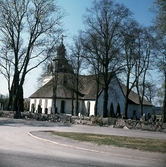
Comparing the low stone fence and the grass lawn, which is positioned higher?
the low stone fence

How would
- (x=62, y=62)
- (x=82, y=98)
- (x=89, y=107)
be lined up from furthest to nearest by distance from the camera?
(x=82, y=98) → (x=89, y=107) → (x=62, y=62)

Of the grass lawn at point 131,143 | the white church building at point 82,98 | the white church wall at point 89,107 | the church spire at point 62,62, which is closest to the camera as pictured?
the grass lawn at point 131,143

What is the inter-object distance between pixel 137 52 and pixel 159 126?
13.5 meters

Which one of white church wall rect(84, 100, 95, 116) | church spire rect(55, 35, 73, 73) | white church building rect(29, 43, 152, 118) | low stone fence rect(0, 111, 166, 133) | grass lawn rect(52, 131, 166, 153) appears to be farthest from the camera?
white church wall rect(84, 100, 95, 116)

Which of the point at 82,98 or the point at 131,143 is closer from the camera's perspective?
the point at 131,143

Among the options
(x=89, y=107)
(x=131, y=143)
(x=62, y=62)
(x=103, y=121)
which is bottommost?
(x=131, y=143)

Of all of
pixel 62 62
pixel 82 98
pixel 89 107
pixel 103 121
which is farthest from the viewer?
pixel 82 98

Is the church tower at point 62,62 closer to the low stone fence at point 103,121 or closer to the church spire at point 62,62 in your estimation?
the church spire at point 62,62

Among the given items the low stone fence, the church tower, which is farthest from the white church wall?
the low stone fence

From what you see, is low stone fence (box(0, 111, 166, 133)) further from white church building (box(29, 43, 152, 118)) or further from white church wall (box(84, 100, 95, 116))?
white church wall (box(84, 100, 95, 116))

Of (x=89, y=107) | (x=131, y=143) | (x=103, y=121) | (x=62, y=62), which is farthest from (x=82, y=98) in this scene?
(x=131, y=143)

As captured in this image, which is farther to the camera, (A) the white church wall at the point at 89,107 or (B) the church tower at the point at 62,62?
(A) the white church wall at the point at 89,107

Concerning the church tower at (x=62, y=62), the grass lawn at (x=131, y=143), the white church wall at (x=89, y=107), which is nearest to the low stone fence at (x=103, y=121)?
the church tower at (x=62, y=62)

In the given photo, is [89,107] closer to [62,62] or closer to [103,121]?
[62,62]
